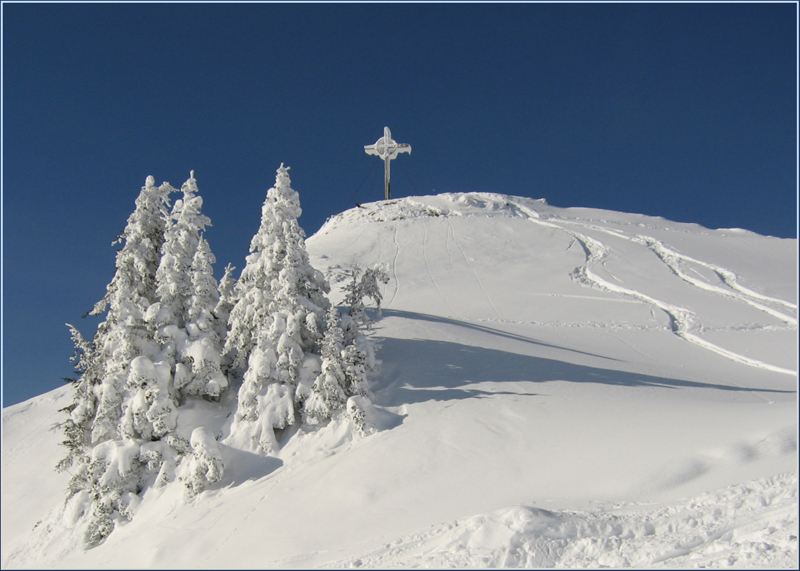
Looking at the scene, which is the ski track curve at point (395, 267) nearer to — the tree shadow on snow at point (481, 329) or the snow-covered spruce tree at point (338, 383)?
the tree shadow on snow at point (481, 329)

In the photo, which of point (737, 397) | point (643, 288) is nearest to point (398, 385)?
point (737, 397)

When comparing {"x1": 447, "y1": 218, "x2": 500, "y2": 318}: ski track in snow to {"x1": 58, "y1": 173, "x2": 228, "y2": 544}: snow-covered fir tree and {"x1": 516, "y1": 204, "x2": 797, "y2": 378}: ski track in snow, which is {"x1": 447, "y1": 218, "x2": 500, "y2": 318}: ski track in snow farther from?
{"x1": 58, "y1": 173, "x2": 228, "y2": 544}: snow-covered fir tree

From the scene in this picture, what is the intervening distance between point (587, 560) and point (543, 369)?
31.1 feet

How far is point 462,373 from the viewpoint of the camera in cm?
1825

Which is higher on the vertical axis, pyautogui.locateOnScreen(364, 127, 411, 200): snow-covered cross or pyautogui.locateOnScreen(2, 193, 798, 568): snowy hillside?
pyautogui.locateOnScreen(364, 127, 411, 200): snow-covered cross

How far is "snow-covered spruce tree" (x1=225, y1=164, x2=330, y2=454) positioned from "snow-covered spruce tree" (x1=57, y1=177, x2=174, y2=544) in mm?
2804

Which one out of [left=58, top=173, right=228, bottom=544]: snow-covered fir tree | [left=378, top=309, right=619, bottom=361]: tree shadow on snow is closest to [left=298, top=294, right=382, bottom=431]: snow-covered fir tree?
[left=58, top=173, right=228, bottom=544]: snow-covered fir tree

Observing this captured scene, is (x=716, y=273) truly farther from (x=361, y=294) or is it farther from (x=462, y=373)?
(x=361, y=294)

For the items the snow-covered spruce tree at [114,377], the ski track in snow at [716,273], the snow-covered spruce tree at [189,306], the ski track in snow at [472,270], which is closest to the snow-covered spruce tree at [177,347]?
the snow-covered spruce tree at [189,306]

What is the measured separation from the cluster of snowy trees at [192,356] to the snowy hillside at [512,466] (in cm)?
76

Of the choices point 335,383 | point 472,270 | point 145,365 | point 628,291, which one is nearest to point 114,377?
point 145,365

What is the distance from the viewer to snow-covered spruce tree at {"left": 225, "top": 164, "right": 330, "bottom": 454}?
16172 mm

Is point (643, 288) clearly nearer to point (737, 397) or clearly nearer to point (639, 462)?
point (737, 397)

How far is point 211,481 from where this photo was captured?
14.8 m
